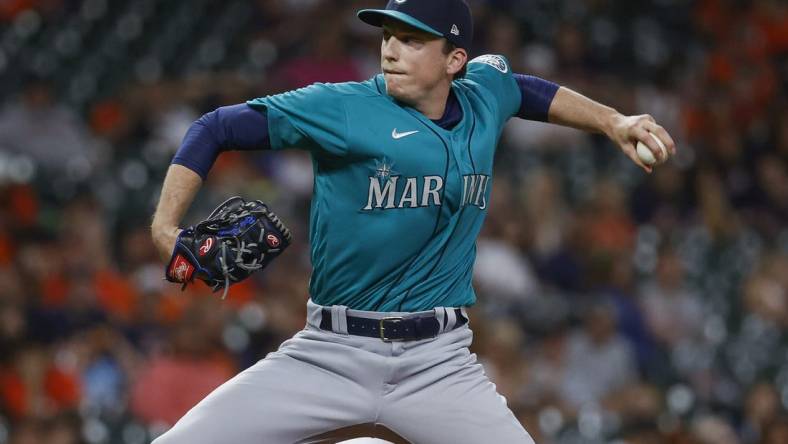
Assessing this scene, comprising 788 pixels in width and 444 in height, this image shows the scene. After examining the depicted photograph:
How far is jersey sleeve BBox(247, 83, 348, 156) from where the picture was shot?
361 centimetres

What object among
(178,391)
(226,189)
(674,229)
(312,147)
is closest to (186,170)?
(312,147)

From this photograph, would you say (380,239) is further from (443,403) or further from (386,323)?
(443,403)

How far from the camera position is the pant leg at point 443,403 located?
356 centimetres

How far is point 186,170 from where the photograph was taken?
3.56m

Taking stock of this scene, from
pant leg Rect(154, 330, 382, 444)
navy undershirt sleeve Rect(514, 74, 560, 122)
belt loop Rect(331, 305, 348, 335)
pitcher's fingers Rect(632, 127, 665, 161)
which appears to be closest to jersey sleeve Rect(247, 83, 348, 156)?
belt loop Rect(331, 305, 348, 335)

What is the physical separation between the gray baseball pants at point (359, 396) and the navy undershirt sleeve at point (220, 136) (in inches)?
21.1

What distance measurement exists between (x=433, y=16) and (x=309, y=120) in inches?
18.6

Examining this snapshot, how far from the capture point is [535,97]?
409 centimetres

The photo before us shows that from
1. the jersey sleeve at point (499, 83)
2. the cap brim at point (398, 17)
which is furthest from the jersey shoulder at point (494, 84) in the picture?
the cap brim at point (398, 17)

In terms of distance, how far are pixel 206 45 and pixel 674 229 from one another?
142 inches

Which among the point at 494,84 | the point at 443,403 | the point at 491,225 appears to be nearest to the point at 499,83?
the point at 494,84

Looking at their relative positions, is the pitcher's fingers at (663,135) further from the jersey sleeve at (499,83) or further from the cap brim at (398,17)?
the cap brim at (398,17)

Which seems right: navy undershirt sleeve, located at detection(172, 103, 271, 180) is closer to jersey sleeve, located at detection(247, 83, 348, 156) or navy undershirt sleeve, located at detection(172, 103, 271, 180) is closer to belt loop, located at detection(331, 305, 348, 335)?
jersey sleeve, located at detection(247, 83, 348, 156)

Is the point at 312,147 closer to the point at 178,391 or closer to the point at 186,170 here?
the point at 186,170
